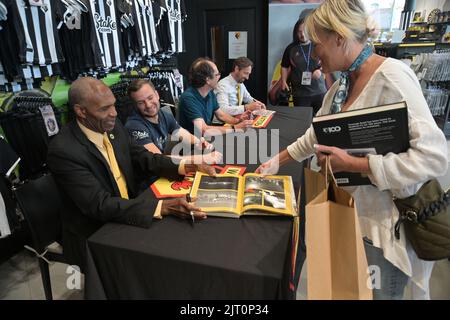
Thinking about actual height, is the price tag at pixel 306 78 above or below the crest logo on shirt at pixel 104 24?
below

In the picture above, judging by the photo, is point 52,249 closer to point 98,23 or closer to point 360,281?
point 360,281

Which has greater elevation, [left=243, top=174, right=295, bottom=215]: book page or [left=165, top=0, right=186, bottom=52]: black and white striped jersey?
[left=165, top=0, right=186, bottom=52]: black and white striped jersey

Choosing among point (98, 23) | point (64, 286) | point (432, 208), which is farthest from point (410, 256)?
point (98, 23)

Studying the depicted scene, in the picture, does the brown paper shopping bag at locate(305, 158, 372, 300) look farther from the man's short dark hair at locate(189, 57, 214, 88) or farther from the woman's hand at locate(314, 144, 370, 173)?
the man's short dark hair at locate(189, 57, 214, 88)

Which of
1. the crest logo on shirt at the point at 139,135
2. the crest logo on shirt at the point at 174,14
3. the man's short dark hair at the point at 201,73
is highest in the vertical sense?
the crest logo on shirt at the point at 174,14

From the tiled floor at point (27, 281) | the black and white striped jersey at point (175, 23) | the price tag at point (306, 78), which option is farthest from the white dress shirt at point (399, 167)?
the black and white striped jersey at point (175, 23)

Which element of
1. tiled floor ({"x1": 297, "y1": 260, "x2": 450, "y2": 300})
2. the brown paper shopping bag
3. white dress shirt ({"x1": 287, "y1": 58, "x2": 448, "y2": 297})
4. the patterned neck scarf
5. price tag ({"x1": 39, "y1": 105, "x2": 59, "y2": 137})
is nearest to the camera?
the brown paper shopping bag

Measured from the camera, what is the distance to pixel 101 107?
1.39 meters

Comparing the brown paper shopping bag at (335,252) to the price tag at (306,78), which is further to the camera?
the price tag at (306,78)

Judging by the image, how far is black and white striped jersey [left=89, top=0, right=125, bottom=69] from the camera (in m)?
2.72

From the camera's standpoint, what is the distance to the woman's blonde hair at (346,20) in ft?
3.07

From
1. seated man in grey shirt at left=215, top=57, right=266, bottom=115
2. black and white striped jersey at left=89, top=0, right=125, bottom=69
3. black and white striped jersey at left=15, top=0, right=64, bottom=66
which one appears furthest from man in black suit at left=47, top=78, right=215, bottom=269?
seated man in grey shirt at left=215, top=57, right=266, bottom=115

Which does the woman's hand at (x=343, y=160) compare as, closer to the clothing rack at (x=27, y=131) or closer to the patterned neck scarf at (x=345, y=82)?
the patterned neck scarf at (x=345, y=82)
